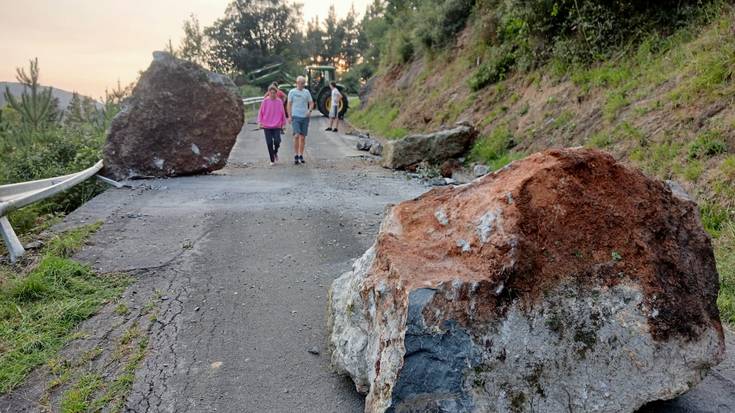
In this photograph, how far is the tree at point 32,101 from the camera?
47.6ft

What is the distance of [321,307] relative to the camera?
163 inches

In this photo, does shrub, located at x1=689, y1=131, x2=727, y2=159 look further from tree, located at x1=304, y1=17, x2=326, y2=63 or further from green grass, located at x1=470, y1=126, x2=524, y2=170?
tree, located at x1=304, y1=17, x2=326, y2=63

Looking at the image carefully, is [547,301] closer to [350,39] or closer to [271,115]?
[271,115]

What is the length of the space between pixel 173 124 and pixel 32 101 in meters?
7.45

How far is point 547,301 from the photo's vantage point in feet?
8.26

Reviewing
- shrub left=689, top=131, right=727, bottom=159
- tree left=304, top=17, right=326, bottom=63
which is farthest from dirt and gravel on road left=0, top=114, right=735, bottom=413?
tree left=304, top=17, right=326, bottom=63

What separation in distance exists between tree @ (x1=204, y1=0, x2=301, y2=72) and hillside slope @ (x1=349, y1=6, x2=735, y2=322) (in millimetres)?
36899

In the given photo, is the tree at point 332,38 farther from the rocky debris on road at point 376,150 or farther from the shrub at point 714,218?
the shrub at point 714,218

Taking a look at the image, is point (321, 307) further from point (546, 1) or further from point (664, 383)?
point (546, 1)

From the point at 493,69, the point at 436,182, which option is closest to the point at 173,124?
the point at 436,182

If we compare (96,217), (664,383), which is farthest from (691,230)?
(96,217)

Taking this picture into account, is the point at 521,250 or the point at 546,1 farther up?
the point at 546,1

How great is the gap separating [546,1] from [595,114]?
328 centimetres

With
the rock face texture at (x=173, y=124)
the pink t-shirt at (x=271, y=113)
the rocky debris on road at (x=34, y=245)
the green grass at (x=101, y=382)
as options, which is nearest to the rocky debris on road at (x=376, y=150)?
the pink t-shirt at (x=271, y=113)
